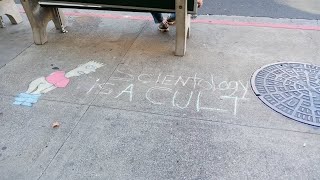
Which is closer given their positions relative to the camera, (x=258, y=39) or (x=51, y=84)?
(x=51, y=84)

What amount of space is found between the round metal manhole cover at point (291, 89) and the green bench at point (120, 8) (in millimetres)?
971

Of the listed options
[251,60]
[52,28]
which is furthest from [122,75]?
[52,28]

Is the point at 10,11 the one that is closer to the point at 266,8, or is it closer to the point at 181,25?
the point at 181,25

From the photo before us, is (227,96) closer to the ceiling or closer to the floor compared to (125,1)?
closer to the floor

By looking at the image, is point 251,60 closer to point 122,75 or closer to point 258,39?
point 258,39

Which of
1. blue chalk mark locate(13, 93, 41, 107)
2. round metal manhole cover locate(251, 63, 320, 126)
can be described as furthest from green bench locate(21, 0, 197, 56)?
blue chalk mark locate(13, 93, 41, 107)

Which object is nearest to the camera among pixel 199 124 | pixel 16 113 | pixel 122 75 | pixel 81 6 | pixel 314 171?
pixel 314 171

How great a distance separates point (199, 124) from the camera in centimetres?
263

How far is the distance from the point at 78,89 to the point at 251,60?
197 cm

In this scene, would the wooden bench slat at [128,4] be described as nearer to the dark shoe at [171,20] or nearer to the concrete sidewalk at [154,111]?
the concrete sidewalk at [154,111]

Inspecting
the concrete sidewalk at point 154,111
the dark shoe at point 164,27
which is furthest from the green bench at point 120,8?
the dark shoe at point 164,27

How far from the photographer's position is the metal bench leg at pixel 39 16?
3840 millimetres

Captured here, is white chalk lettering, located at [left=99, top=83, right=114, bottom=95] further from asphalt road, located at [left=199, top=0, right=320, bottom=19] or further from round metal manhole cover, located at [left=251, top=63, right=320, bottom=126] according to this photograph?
asphalt road, located at [left=199, top=0, right=320, bottom=19]

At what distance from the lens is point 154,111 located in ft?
9.15
